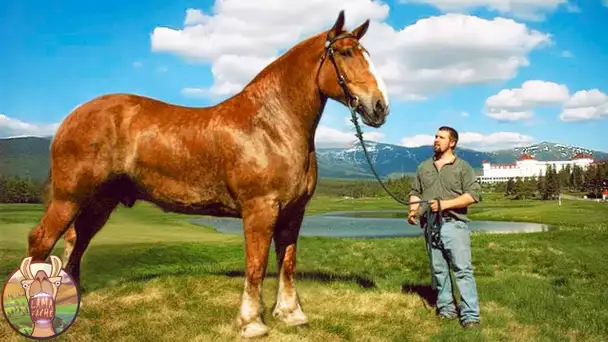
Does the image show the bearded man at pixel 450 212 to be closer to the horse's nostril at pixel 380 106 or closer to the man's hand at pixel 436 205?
the man's hand at pixel 436 205

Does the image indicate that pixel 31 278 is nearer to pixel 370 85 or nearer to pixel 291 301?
pixel 291 301

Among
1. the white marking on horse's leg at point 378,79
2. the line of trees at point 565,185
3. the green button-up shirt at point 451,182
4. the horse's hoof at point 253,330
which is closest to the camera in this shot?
the white marking on horse's leg at point 378,79

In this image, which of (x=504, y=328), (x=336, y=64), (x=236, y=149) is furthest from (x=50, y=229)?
(x=504, y=328)

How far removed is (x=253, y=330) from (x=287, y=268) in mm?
909

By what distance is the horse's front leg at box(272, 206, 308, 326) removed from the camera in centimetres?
556

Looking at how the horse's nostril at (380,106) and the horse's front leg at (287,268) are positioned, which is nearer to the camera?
the horse's nostril at (380,106)

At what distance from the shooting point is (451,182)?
6.10 m

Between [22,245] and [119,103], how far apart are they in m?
11.9

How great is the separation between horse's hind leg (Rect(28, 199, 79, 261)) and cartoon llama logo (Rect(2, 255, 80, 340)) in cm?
82

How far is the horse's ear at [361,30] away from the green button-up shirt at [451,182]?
2.15 meters

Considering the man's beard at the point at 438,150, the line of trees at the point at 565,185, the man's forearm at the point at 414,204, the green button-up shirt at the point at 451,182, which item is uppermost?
the man's beard at the point at 438,150

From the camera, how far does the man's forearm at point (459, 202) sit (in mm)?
5887

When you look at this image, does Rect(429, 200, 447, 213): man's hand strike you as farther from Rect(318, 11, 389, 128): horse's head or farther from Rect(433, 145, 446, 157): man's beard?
Rect(318, 11, 389, 128): horse's head

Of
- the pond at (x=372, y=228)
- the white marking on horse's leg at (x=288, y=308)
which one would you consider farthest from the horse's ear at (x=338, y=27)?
the pond at (x=372, y=228)
